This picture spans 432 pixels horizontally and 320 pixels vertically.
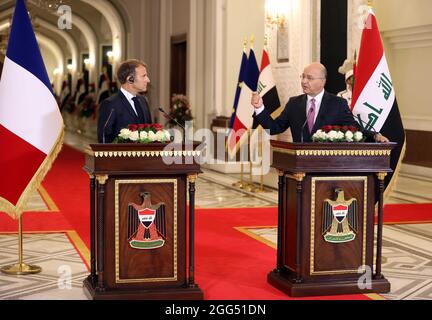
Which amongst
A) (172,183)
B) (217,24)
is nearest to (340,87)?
(217,24)

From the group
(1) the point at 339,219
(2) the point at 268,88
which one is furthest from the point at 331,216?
(2) the point at 268,88

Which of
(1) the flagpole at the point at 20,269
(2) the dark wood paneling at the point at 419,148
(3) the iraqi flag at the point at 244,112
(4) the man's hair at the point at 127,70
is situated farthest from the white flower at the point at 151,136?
(2) the dark wood paneling at the point at 419,148

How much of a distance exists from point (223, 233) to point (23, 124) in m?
2.71

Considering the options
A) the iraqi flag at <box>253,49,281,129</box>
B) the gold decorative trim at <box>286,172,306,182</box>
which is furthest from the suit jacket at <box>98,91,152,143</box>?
the iraqi flag at <box>253,49,281,129</box>

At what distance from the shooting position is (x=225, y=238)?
24.7 ft

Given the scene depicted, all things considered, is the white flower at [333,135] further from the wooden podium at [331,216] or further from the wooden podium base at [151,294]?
the wooden podium base at [151,294]

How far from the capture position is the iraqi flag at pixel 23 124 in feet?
19.0

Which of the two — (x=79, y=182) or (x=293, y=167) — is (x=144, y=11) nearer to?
(x=79, y=182)

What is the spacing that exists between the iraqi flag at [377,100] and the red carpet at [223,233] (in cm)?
141

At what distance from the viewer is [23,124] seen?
5.79 meters

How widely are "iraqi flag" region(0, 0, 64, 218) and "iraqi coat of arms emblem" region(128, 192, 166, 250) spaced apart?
1.15 m

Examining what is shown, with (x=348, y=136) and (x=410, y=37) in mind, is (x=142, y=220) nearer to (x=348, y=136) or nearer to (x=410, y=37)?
(x=348, y=136)

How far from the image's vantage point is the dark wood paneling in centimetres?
1409

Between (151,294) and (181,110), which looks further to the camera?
(181,110)
